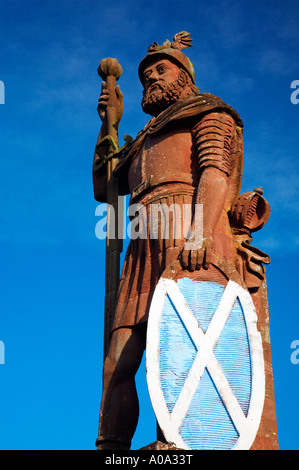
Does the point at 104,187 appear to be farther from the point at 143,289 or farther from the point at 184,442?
the point at 184,442

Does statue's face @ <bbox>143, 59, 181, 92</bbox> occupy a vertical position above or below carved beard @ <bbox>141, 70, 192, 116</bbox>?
Answer: above

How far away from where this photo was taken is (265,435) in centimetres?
1034

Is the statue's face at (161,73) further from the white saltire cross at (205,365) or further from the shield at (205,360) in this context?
the white saltire cross at (205,365)

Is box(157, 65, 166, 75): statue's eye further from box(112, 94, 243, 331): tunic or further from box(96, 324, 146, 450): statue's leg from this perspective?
box(96, 324, 146, 450): statue's leg

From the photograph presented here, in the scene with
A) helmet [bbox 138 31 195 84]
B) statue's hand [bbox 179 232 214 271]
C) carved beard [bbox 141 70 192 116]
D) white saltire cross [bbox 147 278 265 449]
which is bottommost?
white saltire cross [bbox 147 278 265 449]

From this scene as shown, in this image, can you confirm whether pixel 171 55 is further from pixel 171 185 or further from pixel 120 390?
pixel 120 390

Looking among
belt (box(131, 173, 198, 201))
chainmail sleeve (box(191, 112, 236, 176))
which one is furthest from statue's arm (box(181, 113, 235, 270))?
belt (box(131, 173, 198, 201))

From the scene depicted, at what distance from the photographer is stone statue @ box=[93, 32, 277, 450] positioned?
10516 mm

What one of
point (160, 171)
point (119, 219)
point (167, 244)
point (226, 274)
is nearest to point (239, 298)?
point (226, 274)

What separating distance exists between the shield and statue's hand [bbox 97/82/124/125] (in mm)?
3716

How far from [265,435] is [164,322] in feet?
5.61

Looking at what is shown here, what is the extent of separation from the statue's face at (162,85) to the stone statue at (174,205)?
0.01 metres
